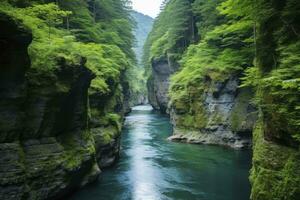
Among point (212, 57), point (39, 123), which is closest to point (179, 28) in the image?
point (212, 57)

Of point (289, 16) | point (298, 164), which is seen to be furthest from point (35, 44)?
point (298, 164)

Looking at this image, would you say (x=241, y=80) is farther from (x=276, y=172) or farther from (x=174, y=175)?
(x=276, y=172)

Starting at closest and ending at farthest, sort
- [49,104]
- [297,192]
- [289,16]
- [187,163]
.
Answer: [297,192]
[289,16]
[49,104]
[187,163]

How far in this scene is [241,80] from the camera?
3106cm

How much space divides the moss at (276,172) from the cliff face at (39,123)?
9143 mm

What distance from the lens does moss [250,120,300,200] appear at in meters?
11.3

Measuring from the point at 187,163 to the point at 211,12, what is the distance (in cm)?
2041

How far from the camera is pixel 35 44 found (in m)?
16.5

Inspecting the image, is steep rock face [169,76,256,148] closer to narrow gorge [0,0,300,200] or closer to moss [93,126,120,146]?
narrow gorge [0,0,300,200]

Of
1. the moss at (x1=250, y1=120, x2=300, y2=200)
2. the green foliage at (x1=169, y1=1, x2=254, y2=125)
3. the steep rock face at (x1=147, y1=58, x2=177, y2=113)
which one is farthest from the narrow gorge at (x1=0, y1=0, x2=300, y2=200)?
the steep rock face at (x1=147, y1=58, x2=177, y2=113)

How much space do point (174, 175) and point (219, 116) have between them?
1185 cm

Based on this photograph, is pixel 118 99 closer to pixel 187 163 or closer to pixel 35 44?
pixel 187 163

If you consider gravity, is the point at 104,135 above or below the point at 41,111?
below

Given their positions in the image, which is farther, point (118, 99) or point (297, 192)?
point (118, 99)
